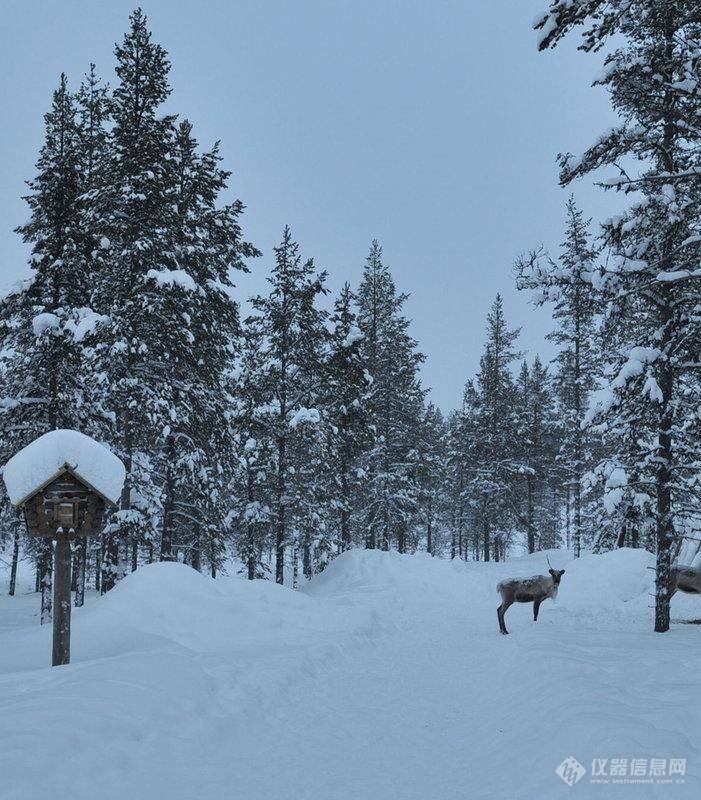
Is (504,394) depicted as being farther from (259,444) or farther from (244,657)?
(244,657)

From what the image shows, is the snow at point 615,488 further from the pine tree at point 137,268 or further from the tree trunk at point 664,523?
the pine tree at point 137,268

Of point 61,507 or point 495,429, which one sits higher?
point 495,429

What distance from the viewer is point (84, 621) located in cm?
1002

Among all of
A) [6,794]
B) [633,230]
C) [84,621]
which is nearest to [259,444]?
[84,621]

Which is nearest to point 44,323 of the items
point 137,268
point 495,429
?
point 137,268

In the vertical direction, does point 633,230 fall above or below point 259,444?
above

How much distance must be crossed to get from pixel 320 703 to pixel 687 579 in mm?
9885

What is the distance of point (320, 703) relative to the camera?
761 cm

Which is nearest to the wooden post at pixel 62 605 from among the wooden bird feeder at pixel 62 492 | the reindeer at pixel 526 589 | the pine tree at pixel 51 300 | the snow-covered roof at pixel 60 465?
the wooden bird feeder at pixel 62 492

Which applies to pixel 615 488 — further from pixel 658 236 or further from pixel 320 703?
pixel 320 703

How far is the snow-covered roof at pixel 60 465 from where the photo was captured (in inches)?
312

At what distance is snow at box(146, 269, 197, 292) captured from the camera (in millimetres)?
14359

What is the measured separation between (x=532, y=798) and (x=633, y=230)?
10.7 metres

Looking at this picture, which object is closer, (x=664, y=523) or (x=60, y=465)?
(x=60, y=465)
